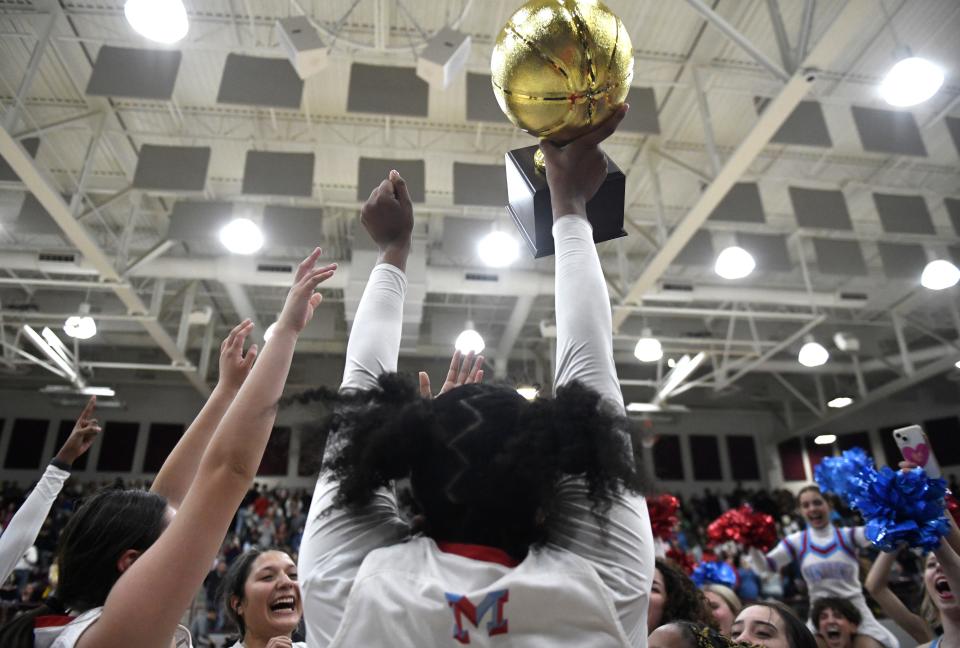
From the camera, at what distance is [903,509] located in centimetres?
231

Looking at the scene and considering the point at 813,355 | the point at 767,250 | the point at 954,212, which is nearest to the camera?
the point at 954,212

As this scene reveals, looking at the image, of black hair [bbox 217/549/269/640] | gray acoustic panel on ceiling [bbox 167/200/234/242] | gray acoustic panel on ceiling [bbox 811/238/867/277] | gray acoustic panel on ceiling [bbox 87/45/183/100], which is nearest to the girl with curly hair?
black hair [bbox 217/549/269/640]

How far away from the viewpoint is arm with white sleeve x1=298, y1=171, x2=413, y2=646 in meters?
0.87

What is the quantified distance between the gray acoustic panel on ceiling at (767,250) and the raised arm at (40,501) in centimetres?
775

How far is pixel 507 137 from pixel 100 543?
7139mm

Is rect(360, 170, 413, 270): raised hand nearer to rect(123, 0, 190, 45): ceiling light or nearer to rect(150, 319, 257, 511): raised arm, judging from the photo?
rect(150, 319, 257, 511): raised arm

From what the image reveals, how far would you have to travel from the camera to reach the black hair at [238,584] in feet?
7.55

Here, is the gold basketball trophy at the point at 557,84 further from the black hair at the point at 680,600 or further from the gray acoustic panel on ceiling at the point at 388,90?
the gray acoustic panel on ceiling at the point at 388,90

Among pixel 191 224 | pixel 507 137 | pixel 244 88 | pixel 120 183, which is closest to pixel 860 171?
pixel 507 137

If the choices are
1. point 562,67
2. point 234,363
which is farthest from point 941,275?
point 234,363

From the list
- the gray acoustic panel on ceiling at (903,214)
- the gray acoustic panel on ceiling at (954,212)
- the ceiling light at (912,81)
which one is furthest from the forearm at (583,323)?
the gray acoustic panel on ceiling at (954,212)

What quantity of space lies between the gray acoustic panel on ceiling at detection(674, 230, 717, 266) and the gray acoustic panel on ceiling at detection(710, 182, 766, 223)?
0.82m

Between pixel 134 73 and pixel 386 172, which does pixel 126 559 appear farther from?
pixel 386 172

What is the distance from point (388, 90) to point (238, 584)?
460 cm
